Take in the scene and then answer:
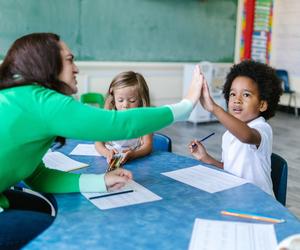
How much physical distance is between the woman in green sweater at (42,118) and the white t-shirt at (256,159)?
0.46 meters

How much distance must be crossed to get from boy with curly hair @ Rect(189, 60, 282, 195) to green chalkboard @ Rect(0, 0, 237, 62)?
3743 millimetres

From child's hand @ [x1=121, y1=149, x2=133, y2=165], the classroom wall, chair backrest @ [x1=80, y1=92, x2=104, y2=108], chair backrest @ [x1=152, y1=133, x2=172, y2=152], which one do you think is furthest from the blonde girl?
the classroom wall

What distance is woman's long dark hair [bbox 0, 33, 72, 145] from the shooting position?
3.71ft

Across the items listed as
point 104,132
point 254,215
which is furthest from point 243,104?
point 104,132

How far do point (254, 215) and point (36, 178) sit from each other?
74 centimetres

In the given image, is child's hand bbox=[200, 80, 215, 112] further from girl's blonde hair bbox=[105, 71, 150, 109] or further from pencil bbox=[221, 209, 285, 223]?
girl's blonde hair bbox=[105, 71, 150, 109]

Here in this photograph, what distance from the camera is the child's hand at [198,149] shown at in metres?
1.79

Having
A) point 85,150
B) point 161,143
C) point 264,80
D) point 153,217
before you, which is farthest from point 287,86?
point 153,217

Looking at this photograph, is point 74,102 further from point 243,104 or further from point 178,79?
point 178,79

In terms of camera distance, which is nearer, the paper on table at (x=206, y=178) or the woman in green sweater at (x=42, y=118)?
the woman in green sweater at (x=42, y=118)

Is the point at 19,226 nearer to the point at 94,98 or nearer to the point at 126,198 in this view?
the point at 126,198

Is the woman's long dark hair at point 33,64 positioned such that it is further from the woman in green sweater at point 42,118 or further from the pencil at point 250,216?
the pencil at point 250,216

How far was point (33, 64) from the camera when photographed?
1134 mm

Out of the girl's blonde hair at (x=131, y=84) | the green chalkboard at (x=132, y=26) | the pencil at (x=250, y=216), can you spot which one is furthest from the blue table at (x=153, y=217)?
the green chalkboard at (x=132, y=26)
